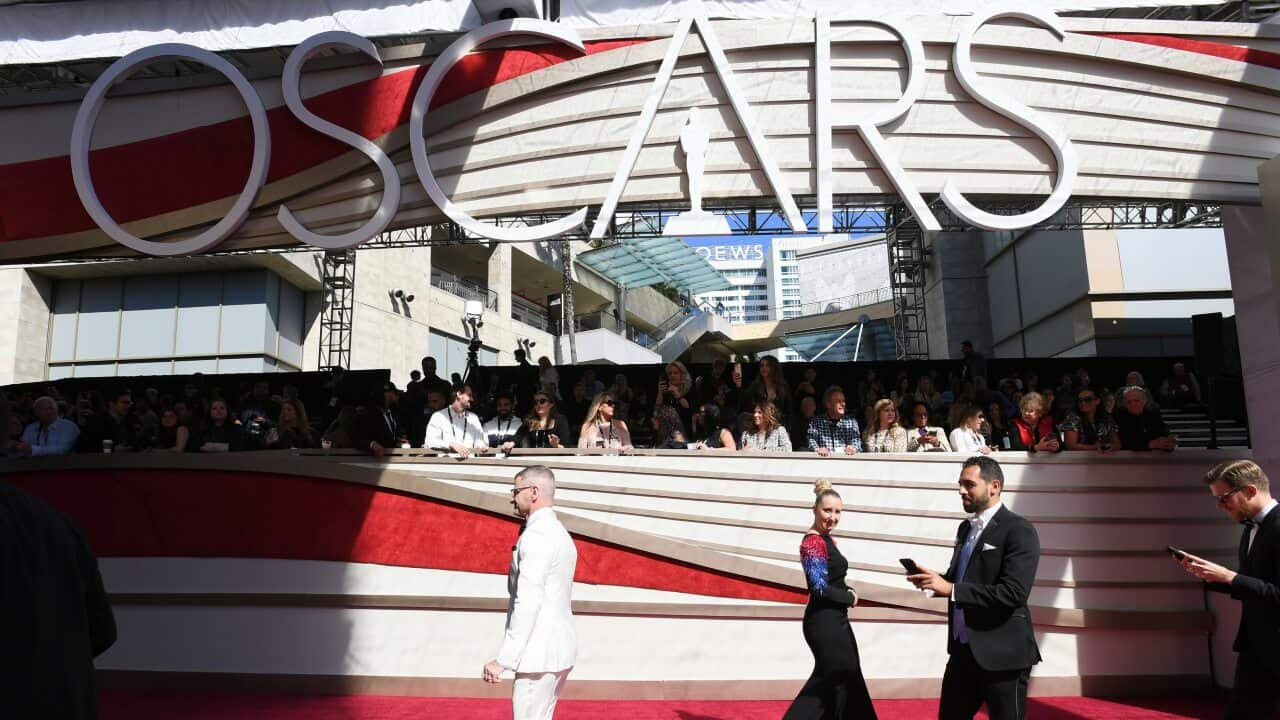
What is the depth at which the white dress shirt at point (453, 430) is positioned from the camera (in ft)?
29.3

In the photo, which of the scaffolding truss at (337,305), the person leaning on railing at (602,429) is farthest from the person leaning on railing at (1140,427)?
the scaffolding truss at (337,305)

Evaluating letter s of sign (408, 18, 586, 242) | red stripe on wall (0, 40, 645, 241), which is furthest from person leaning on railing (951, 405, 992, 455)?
red stripe on wall (0, 40, 645, 241)

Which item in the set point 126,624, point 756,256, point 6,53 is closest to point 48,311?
point 6,53

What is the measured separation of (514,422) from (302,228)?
2.88 metres

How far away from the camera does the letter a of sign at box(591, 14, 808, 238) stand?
31.3 feet

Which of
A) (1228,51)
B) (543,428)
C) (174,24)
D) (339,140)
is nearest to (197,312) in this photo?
(174,24)

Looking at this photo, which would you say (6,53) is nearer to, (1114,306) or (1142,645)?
(1142,645)

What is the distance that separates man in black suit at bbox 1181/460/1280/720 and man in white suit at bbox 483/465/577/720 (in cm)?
265

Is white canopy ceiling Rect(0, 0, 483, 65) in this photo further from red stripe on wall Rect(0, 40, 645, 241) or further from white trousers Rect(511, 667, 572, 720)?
white trousers Rect(511, 667, 572, 720)

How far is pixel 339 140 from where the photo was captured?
9891mm

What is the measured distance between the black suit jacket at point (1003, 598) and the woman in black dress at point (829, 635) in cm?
80

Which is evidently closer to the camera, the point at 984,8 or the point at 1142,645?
the point at 1142,645

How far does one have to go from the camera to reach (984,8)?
31.8 ft

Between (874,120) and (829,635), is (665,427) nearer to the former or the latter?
(874,120)
